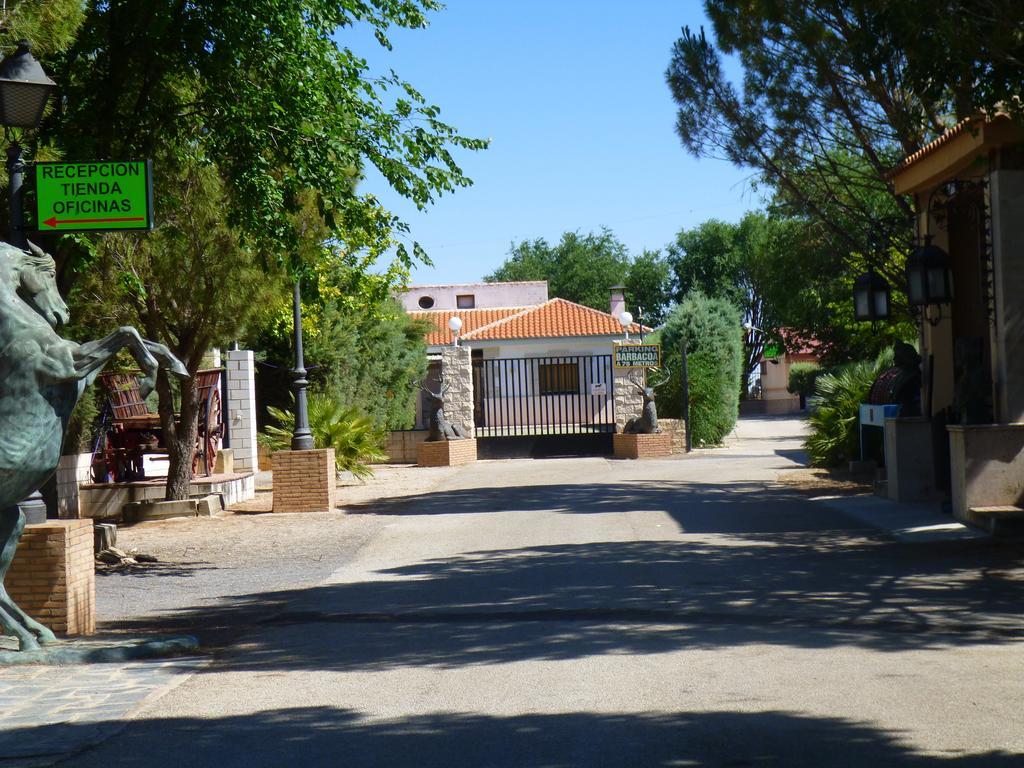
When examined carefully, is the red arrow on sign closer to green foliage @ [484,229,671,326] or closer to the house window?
the house window

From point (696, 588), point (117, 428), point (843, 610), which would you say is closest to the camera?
point (843, 610)

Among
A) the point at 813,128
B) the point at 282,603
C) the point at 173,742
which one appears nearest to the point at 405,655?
the point at 173,742

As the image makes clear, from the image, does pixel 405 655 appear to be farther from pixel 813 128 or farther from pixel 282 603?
pixel 813 128

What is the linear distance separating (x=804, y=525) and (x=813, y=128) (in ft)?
21.6

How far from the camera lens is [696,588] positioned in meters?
9.18

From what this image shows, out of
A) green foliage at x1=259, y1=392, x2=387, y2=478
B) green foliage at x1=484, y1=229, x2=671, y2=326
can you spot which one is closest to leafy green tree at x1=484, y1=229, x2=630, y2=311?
green foliage at x1=484, y1=229, x2=671, y2=326

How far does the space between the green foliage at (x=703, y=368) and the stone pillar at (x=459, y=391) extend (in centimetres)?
500

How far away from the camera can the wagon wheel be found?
19094 mm

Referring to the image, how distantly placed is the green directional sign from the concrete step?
8.10 m

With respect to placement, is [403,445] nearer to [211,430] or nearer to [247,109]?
[211,430]

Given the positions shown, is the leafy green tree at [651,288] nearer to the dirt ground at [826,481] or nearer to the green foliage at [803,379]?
the green foliage at [803,379]

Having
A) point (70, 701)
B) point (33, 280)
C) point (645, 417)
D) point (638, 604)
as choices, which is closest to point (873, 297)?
point (638, 604)

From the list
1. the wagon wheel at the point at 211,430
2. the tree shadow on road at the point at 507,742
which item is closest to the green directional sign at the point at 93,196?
the tree shadow on road at the point at 507,742

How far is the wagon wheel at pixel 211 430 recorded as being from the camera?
19.1 metres
